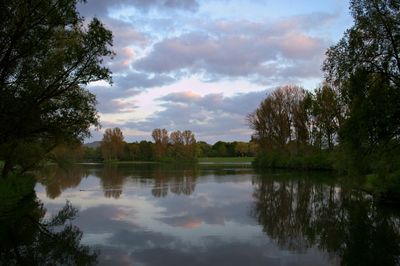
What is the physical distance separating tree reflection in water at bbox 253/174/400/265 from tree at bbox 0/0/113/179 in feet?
31.8

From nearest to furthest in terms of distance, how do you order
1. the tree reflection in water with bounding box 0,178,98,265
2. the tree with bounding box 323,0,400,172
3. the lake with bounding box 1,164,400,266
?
the tree reflection in water with bounding box 0,178,98,265, the lake with bounding box 1,164,400,266, the tree with bounding box 323,0,400,172

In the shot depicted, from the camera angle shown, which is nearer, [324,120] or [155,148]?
[324,120]

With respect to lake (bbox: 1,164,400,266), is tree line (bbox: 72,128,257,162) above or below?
above

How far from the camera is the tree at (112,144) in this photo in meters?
142

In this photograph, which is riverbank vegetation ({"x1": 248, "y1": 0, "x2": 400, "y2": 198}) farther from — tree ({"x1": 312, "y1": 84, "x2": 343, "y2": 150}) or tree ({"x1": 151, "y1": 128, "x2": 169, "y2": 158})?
tree ({"x1": 151, "y1": 128, "x2": 169, "y2": 158})

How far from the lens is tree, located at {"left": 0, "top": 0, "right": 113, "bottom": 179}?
50.4 feet

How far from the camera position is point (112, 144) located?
14225cm

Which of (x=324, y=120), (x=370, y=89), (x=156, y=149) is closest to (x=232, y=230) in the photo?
(x=370, y=89)

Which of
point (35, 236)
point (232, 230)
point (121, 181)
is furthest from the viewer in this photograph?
point (121, 181)

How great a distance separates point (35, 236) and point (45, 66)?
6.87 m

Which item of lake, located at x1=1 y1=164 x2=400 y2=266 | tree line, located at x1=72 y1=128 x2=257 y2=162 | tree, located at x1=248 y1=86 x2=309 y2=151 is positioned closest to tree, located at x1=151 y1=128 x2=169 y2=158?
tree line, located at x1=72 y1=128 x2=257 y2=162

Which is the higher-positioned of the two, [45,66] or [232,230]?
[45,66]

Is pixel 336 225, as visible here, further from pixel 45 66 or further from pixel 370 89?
pixel 45 66

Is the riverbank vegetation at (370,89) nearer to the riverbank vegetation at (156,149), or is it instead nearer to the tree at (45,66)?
the tree at (45,66)
